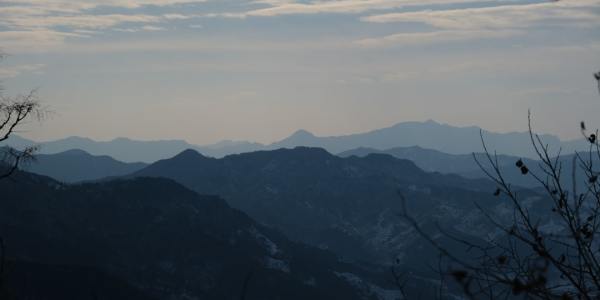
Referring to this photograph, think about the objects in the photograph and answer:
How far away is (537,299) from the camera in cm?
718

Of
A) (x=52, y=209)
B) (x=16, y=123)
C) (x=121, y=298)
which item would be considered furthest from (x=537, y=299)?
(x=52, y=209)

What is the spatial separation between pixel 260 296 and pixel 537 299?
18181cm

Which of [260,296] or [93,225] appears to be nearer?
[260,296]

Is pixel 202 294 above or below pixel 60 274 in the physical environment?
below

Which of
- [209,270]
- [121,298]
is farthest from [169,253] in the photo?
[121,298]

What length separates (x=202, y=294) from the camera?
173 m

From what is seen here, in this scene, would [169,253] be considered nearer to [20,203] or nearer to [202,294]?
[202,294]

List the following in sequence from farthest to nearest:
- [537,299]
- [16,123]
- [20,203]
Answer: [20,203], [16,123], [537,299]

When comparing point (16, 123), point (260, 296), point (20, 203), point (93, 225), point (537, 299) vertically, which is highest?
point (537, 299)

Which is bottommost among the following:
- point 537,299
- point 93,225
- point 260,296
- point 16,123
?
point 260,296

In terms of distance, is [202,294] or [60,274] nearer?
[60,274]

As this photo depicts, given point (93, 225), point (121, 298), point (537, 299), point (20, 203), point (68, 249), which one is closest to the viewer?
point (537, 299)

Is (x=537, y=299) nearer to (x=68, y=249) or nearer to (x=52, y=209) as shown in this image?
(x=68, y=249)

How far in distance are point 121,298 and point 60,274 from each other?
14212 mm
